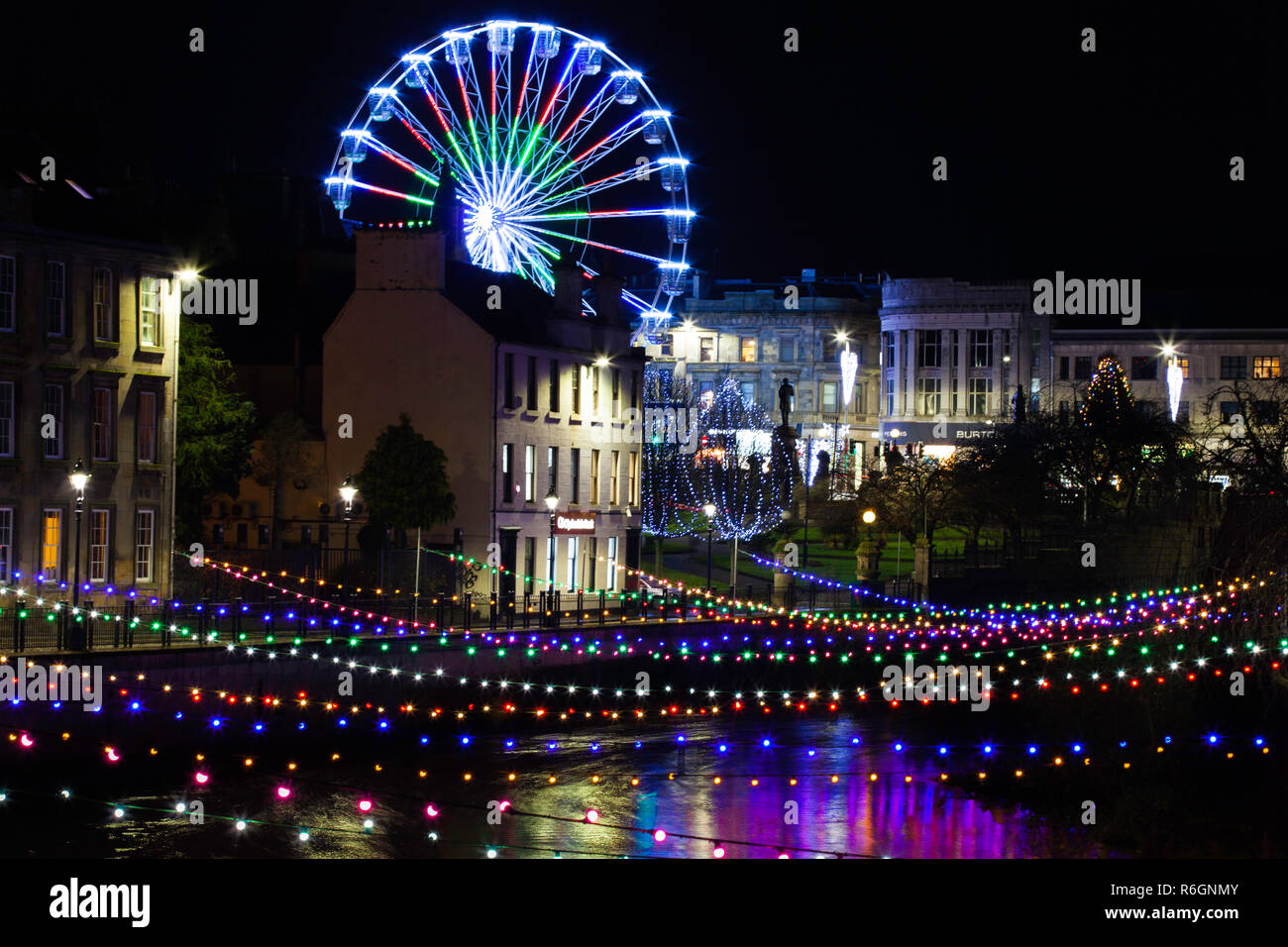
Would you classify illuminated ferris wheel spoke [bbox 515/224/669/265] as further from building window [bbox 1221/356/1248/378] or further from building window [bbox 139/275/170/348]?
building window [bbox 1221/356/1248/378]

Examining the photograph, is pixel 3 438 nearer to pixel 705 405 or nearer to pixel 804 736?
pixel 804 736

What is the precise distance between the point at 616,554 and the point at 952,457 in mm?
25471

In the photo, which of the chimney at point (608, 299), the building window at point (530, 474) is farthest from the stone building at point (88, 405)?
the chimney at point (608, 299)

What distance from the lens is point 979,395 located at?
124625mm

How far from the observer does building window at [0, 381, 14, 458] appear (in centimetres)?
4538

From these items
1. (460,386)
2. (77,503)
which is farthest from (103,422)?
(460,386)

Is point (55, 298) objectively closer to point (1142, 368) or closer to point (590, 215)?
point (590, 215)

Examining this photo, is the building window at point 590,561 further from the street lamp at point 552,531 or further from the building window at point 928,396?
the building window at point 928,396

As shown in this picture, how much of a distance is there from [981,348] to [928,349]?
10.7 feet

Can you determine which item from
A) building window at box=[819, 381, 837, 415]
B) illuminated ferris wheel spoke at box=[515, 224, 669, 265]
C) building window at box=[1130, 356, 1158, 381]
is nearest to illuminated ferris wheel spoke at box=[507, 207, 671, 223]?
illuminated ferris wheel spoke at box=[515, 224, 669, 265]

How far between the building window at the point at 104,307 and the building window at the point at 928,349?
83098mm

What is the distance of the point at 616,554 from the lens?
220 feet

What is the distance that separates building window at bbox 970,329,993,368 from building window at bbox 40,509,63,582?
84509 millimetres
